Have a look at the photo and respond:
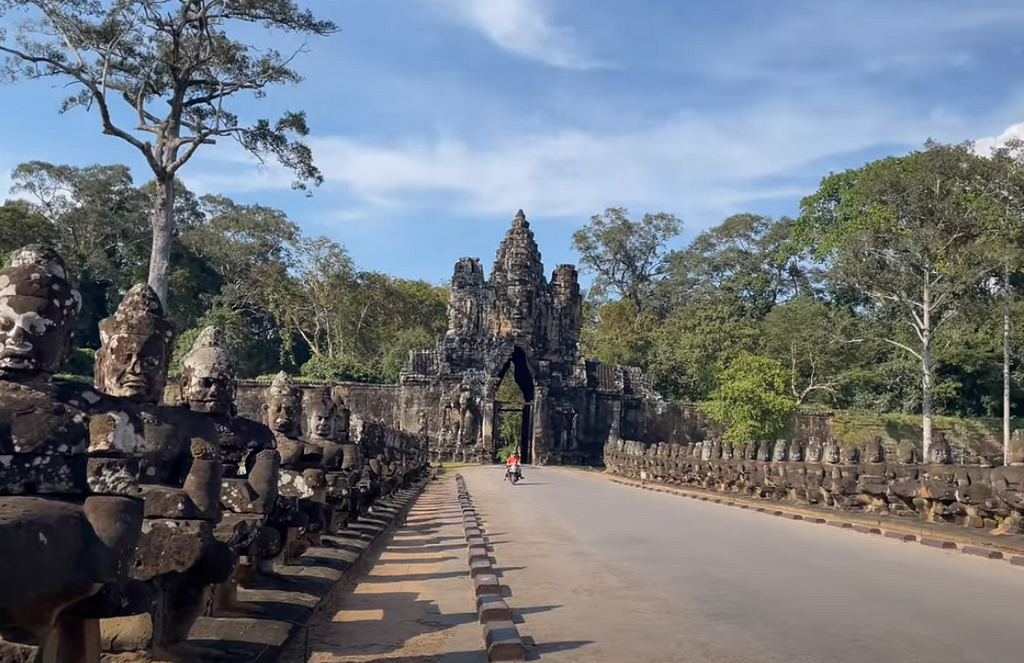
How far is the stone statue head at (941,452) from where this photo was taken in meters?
14.0

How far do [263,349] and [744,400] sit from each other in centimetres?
3055

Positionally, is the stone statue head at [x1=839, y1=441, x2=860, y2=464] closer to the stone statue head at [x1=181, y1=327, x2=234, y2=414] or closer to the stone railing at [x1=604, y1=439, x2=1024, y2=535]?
the stone railing at [x1=604, y1=439, x2=1024, y2=535]

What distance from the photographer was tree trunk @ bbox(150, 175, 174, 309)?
80.7ft

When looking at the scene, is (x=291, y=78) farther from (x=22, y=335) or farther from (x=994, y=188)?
(x=994, y=188)

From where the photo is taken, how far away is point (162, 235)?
25.4 meters

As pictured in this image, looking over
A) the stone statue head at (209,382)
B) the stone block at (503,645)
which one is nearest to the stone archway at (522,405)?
the stone statue head at (209,382)

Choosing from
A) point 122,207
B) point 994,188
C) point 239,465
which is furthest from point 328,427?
point 122,207

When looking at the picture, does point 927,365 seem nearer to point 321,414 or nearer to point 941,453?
point 941,453

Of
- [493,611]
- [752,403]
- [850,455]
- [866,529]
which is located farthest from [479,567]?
[752,403]

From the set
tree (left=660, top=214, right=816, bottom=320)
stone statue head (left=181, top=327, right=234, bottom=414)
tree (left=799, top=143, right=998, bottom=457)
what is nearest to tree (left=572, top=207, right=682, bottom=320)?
tree (left=660, top=214, right=816, bottom=320)

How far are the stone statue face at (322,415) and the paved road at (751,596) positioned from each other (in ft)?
8.53

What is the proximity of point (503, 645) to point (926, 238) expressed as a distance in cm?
3653

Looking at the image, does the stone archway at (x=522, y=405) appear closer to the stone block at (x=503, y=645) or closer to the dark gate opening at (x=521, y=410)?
the dark gate opening at (x=521, y=410)

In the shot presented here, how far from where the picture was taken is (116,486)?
160 inches
